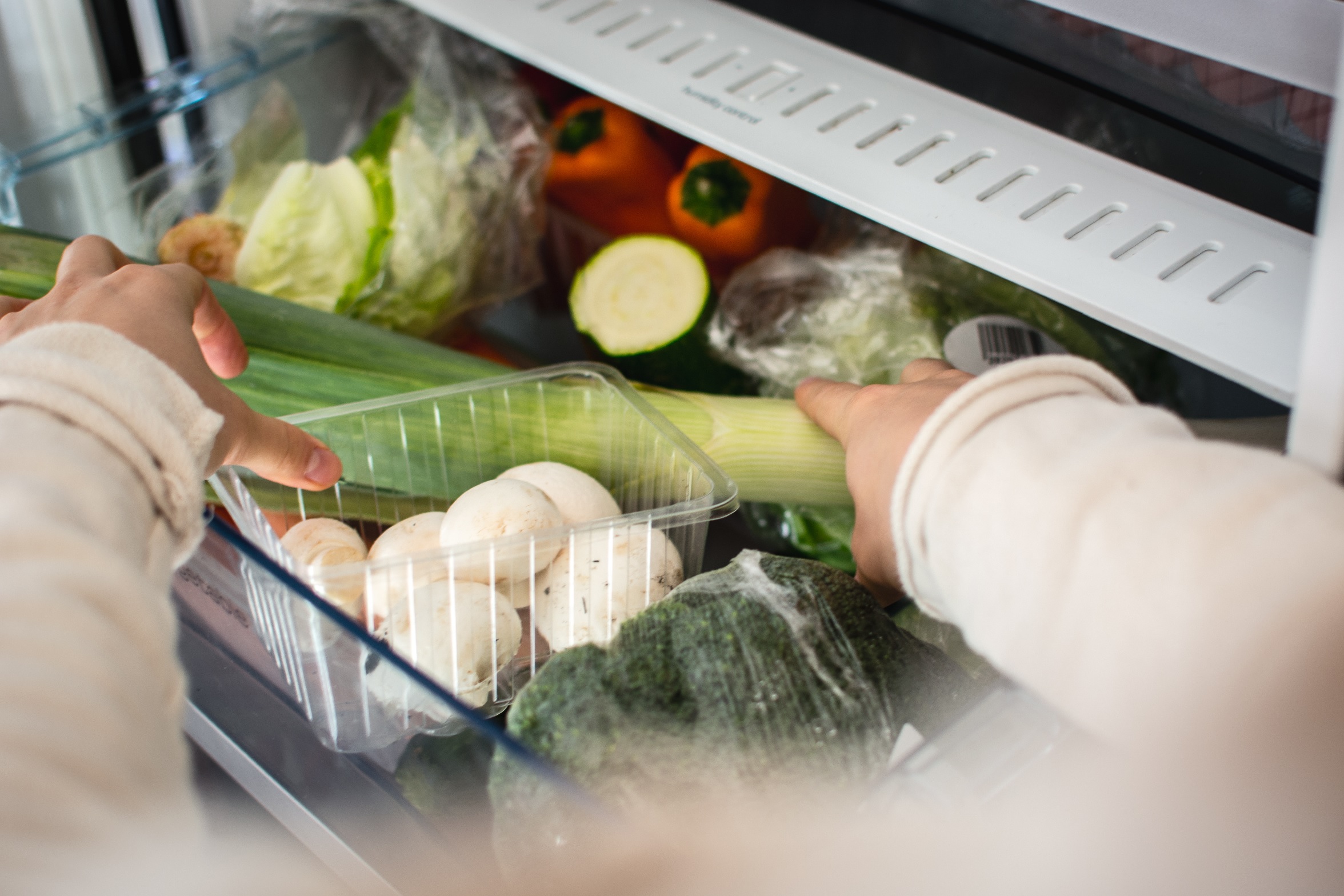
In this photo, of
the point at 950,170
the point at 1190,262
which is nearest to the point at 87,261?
the point at 950,170

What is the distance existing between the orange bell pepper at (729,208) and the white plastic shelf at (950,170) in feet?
0.63

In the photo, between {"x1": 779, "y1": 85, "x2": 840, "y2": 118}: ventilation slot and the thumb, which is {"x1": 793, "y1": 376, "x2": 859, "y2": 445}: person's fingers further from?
the thumb

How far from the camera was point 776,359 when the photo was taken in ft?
3.11

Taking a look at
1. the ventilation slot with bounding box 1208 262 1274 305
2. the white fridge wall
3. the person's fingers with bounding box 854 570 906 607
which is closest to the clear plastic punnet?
the person's fingers with bounding box 854 570 906 607

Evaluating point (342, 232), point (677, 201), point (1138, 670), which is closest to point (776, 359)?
point (677, 201)

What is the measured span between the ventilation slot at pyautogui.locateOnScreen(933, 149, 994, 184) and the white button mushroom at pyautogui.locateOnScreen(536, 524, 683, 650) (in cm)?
31

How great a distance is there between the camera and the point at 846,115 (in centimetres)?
73

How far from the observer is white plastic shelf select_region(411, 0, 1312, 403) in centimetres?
55

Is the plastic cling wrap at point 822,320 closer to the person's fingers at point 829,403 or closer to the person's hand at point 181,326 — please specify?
the person's fingers at point 829,403

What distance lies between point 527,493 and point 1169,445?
0.39m

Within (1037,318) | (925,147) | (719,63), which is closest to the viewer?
(925,147)

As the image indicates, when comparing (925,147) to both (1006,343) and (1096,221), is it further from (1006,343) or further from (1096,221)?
(1006,343)

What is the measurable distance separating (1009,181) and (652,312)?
39cm

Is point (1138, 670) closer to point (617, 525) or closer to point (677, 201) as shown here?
point (617, 525)
